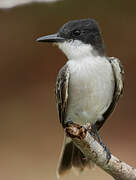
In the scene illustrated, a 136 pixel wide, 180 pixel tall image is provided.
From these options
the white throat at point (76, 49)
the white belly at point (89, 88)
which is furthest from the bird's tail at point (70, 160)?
the white throat at point (76, 49)

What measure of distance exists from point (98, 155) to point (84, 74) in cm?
41

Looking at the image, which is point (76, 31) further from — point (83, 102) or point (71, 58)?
point (83, 102)

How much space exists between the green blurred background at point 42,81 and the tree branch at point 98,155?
3.04 feet

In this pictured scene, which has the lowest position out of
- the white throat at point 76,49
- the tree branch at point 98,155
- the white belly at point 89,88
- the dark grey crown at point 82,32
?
the tree branch at point 98,155

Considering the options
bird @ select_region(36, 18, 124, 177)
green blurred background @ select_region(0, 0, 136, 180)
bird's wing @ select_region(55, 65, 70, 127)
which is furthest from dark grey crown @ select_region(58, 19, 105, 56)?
green blurred background @ select_region(0, 0, 136, 180)

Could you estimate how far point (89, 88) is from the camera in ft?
7.13

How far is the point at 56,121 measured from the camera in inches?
121

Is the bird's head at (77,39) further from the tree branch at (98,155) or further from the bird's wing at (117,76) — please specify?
the tree branch at (98,155)

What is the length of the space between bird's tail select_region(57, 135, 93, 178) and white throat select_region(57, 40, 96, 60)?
1.31 feet

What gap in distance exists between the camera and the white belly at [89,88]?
2.16 metres

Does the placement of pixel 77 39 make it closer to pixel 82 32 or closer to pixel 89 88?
pixel 82 32

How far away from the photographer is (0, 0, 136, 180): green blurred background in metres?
2.89

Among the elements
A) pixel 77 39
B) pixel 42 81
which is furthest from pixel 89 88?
pixel 42 81

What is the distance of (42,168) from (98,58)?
89cm
